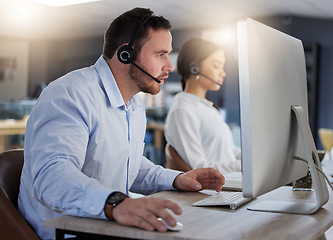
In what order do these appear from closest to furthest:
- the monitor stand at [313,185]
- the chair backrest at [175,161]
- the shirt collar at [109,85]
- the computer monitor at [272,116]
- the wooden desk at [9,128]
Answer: the computer monitor at [272,116]
the monitor stand at [313,185]
the shirt collar at [109,85]
the chair backrest at [175,161]
the wooden desk at [9,128]

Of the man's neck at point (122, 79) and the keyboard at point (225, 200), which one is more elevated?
the man's neck at point (122, 79)

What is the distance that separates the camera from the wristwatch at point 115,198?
1094 millimetres

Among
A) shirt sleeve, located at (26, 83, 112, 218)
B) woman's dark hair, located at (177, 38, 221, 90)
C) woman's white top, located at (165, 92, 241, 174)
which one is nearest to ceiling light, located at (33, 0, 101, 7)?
woman's dark hair, located at (177, 38, 221, 90)

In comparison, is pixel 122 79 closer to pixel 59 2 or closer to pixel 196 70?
pixel 196 70

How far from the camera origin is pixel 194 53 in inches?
120

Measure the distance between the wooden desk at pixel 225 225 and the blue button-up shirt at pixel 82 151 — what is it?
0.05 metres

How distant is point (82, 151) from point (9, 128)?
5172 mm

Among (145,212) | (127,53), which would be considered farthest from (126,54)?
(145,212)

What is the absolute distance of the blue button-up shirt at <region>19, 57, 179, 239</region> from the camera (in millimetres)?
1154

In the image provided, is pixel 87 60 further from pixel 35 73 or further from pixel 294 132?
pixel 294 132

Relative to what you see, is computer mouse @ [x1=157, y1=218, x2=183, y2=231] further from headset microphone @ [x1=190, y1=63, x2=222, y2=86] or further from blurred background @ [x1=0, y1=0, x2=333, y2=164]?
blurred background @ [x1=0, y1=0, x2=333, y2=164]

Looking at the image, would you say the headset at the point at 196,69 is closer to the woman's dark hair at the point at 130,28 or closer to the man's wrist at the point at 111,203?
the woman's dark hair at the point at 130,28

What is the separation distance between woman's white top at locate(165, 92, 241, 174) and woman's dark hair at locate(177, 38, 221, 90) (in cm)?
18

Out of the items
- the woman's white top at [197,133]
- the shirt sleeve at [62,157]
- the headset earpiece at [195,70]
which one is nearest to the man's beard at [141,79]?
the shirt sleeve at [62,157]
